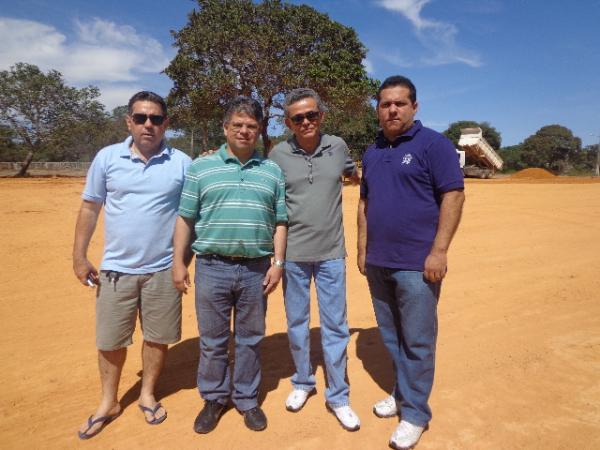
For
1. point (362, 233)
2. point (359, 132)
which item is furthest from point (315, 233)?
point (359, 132)

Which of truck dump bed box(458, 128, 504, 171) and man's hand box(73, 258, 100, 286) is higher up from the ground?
truck dump bed box(458, 128, 504, 171)

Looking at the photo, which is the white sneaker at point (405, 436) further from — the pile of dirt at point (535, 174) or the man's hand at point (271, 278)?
the pile of dirt at point (535, 174)

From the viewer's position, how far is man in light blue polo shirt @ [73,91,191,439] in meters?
2.59

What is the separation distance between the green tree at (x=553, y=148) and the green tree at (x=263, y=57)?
3453cm

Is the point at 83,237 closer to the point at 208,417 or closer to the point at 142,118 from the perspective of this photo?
the point at 142,118

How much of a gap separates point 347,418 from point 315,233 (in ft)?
4.14

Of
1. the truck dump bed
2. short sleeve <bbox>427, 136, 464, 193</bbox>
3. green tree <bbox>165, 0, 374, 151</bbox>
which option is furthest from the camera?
the truck dump bed

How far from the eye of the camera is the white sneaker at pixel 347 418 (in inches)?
106

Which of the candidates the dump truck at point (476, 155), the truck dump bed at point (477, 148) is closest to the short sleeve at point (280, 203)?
the dump truck at point (476, 155)

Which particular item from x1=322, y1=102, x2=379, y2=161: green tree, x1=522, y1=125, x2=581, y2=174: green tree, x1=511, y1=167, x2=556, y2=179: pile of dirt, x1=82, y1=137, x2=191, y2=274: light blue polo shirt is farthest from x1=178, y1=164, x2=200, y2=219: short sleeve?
x1=522, y1=125, x2=581, y2=174: green tree

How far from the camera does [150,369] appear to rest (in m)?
2.88

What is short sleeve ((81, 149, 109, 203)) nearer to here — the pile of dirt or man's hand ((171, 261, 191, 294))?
man's hand ((171, 261, 191, 294))

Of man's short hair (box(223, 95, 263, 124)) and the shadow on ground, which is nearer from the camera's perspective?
man's short hair (box(223, 95, 263, 124))

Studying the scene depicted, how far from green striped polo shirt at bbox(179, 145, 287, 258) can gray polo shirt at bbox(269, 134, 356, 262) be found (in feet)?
0.74
